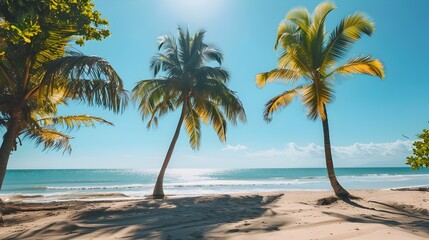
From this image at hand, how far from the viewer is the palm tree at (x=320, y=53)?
11.8 meters

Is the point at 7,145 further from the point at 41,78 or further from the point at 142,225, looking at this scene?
the point at 142,225

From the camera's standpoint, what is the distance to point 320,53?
1219cm

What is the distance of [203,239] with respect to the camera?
4945 millimetres

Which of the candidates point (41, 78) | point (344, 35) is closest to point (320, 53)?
point (344, 35)

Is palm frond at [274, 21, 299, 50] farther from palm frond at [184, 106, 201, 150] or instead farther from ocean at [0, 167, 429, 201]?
ocean at [0, 167, 429, 201]

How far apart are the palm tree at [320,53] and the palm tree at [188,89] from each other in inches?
159

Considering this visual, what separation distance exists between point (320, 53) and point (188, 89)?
6708mm

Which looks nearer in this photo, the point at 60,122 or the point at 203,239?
the point at 203,239

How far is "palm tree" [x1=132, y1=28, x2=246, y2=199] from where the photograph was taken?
1577 cm

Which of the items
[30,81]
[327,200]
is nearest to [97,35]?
[30,81]

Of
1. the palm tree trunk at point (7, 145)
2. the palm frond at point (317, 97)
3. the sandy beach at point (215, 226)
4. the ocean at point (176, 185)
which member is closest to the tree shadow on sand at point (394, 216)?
the sandy beach at point (215, 226)

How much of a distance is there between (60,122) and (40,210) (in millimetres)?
4036

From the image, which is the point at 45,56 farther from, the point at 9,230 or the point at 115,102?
the point at 9,230

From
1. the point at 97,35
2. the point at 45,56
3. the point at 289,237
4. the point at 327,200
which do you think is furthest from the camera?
the point at 327,200
